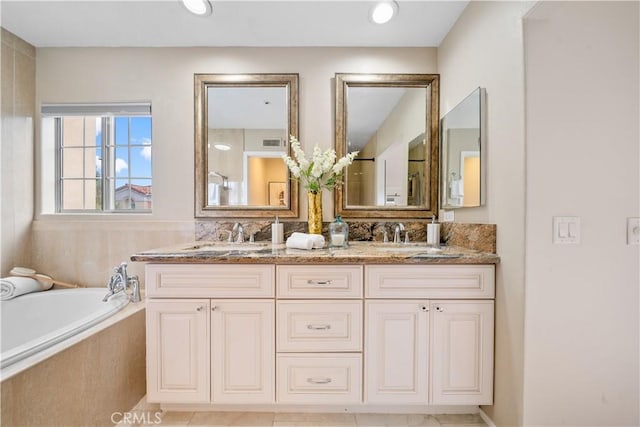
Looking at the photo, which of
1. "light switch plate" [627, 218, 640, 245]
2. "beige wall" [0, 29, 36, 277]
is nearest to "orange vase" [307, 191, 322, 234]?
"light switch plate" [627, 218, 640, 245]

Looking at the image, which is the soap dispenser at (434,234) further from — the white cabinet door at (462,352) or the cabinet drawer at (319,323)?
the cabinet drawer at (319,323)

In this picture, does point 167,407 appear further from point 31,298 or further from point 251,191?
point 251,191

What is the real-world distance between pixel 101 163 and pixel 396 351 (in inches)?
96.7

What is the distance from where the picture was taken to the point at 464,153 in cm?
168

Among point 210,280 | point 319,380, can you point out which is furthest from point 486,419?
point 210,280

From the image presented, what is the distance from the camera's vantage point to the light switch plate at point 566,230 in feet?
3.92

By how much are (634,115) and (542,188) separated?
1.54 feet

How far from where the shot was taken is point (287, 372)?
1462 millimetres

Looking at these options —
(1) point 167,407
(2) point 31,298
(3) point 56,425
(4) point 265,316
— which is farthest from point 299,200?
(2) point 31,298

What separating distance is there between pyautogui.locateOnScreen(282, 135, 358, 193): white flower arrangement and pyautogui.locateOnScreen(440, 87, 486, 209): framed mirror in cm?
61

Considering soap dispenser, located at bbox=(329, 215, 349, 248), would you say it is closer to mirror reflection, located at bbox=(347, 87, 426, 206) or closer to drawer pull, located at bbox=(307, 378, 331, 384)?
mirror reflection, located at bbox=(347, 87, 426, 206)

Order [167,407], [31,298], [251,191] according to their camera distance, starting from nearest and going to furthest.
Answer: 1. [167,407]
2. [31,298]
3. [251,191]

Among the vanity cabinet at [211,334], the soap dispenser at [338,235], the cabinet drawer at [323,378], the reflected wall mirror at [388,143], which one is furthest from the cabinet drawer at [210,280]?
the reflected wall mirror at [388,143]

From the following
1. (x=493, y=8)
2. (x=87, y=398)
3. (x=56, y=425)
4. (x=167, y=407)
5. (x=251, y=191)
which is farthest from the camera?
(x=251, y=191)
